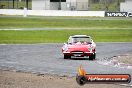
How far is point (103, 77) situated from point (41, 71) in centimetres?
1107

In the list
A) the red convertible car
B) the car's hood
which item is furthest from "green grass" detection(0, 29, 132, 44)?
the car's hood

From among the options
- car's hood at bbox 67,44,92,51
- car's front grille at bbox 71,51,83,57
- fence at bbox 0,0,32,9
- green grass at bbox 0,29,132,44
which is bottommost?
fence at bbox 0,0,32,9

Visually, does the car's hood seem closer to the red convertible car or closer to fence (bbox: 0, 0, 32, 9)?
the red convertible car

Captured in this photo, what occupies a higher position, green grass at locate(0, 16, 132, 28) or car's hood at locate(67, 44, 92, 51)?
car's hood at locate(67, 44, 92, 51)

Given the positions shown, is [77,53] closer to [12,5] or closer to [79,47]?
[79,47]

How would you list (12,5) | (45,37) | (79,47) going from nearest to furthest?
(79,47) < (45,37) < (12,5)

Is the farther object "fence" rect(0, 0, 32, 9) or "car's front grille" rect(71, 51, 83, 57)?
"fence" rect(0, 0, 32, 9)

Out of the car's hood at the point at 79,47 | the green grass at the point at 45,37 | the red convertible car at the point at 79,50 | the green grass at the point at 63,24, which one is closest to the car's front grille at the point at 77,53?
the red convertible car at the point at 79,50

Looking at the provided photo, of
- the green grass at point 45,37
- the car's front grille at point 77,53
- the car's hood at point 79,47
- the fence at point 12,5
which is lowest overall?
the fence at point 12,5

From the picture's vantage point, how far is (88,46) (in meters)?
25.2

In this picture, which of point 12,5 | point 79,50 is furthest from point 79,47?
point 12,5

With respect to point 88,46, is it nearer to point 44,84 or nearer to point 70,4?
point 44,84

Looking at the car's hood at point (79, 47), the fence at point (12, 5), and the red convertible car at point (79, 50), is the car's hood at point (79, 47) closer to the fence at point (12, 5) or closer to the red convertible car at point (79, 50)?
the red convertible car at point (79, 50)

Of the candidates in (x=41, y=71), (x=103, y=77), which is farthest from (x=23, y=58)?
(x=103, y=77)
